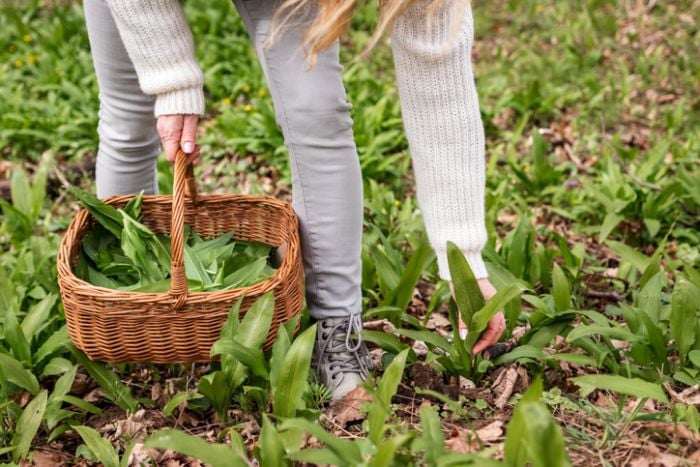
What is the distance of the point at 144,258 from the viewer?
2.41 meters

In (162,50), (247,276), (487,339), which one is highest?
(162,50)

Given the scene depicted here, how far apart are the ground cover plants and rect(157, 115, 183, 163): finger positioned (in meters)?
0.50

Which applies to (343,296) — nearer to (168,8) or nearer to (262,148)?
Result: (168,8)

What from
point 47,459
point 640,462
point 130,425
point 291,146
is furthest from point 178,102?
point 640,462

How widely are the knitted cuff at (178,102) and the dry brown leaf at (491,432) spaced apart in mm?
1165

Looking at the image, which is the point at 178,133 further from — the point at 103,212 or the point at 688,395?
the point at 688,395

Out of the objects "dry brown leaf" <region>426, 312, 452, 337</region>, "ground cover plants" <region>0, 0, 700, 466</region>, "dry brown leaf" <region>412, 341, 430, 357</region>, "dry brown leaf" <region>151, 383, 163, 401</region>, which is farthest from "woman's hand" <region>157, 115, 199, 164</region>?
"dry brown leaf" <region>426, 312, 452, 337</region>

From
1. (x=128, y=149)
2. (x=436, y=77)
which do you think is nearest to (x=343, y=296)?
(x=436, y=77)

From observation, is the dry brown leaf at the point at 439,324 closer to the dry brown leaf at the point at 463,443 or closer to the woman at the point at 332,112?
A: the woman at the point at 332,112

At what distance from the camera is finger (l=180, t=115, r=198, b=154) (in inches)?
86.6

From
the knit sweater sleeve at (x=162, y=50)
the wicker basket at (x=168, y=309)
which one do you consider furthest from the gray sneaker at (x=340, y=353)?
the knit sweater sleeve at (x=162, y=50)

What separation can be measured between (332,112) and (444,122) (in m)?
0.32

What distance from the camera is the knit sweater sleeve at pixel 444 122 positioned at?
2.06 m

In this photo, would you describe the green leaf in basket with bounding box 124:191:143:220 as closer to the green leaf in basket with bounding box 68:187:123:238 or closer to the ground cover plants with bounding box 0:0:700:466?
the green leaf in basket with bounding box 68:187:123:238
